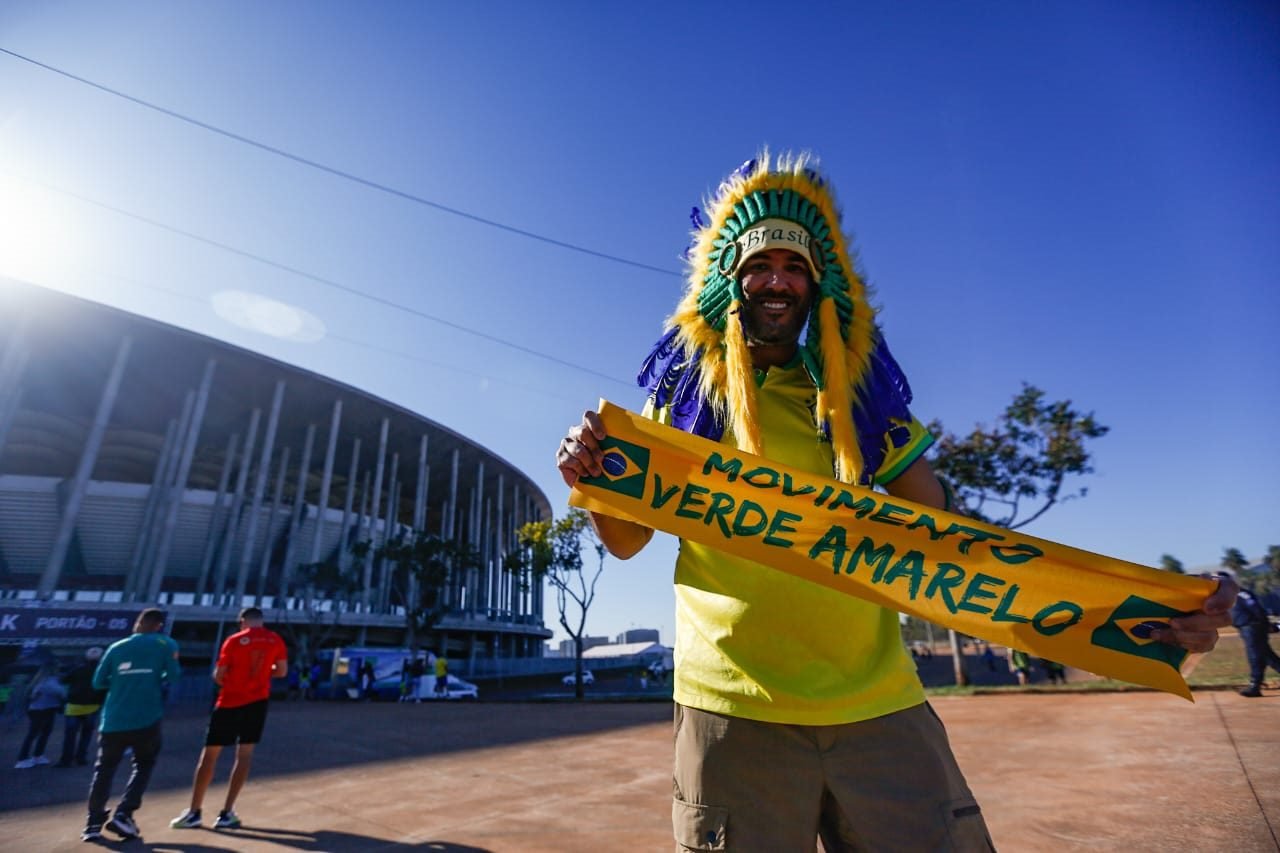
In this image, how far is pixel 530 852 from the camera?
11.4 feet

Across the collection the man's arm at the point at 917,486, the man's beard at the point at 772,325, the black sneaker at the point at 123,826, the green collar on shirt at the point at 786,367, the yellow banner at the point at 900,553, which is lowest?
the black sneaker at the point at 123,826

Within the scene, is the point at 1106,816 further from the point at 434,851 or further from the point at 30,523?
the point at 30,523

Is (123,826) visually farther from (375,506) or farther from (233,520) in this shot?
(375,506)

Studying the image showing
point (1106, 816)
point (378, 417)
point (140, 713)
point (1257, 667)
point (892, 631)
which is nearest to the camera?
point (892, 631)

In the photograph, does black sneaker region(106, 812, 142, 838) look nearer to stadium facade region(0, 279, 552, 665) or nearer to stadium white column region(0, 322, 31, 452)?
stadium facade region(0, 279, 552, 665)

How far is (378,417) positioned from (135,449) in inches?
676

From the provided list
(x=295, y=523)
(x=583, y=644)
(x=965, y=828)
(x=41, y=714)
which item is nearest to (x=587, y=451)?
(x=965, y=828)

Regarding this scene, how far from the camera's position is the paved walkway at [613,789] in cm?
342

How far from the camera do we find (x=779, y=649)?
1447mm

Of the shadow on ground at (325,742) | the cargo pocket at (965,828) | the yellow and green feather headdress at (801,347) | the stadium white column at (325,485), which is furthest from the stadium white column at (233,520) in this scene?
the cargo pocket at (965,828)

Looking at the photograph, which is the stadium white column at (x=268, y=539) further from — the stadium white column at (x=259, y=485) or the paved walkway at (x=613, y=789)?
the paved walkway at (x=613, y=789)

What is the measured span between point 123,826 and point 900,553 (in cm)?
571

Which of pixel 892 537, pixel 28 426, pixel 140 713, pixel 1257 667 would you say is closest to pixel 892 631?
pixel 892 537

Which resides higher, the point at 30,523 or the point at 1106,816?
the point at 30,523
